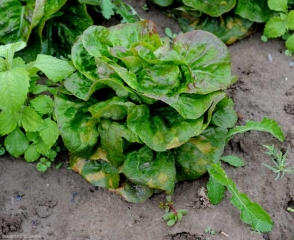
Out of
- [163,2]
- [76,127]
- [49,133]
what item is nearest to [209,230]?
[76,127]

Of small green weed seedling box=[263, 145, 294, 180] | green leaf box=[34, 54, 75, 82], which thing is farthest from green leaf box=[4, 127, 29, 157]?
small green weed seedling box=[263, 145, 294, 180]

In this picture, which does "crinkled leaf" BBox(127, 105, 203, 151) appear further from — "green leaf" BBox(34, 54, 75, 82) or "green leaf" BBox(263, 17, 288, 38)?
"green leaf" BBox(263, 17, 288, 38)

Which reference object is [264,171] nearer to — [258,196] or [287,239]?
[258,196]

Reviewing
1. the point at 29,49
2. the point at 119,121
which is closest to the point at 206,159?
the point at 119,121

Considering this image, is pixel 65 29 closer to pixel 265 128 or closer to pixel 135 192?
pixel 135 192

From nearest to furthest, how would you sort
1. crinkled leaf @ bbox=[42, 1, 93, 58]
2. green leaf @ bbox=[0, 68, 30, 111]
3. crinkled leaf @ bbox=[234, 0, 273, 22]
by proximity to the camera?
green leaf @ bbox=[0, 68, 30, 111]
crinkled leaf @ bbox=[42, 1, 93, 58]
crinkled leaf @ bbox=[234, 0, 273, 22]

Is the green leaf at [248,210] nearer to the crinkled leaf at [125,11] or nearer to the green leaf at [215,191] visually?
the green leaf at [215,191]
